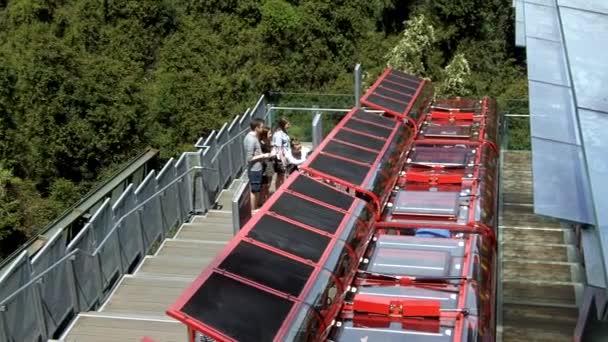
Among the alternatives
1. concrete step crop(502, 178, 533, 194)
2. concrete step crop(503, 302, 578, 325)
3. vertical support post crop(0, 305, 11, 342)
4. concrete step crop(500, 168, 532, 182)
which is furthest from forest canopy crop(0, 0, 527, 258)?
concrete step crop(503, 302, 578, 325)

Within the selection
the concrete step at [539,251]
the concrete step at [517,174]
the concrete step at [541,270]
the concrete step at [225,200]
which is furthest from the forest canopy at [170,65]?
the concrete step at [541,270]

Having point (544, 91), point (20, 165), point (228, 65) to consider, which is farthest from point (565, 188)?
point (228, 65)

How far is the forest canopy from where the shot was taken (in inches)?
808

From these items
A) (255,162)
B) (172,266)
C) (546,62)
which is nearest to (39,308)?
(172,266)

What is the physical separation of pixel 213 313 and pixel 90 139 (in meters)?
16.1

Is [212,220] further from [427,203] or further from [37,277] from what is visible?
[37,277]

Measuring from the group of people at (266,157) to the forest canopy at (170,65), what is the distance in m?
9.42

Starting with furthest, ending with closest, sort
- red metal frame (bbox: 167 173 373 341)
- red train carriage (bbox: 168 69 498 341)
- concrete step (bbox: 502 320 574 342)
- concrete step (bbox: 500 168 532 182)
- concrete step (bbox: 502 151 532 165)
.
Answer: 1. concrete step (bbox: 502 151 532 165)
2. concrete step (bbox: 500 168 532 182)
3. concrete step (bbox: 502 320 574 342)
4. red train carriage (bbox: 168 69 498 341)
5. red metal frame (bbox: 167 173 373 341)

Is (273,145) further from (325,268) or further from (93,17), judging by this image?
(93,17)

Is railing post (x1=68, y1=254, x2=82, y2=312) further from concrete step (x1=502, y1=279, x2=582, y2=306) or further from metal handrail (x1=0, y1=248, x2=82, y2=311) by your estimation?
concrete step (x1=502, y1=279, x2=582, y2=306)

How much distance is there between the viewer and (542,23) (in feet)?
39.4

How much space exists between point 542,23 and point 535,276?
13.7 feet

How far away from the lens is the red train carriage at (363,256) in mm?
5781

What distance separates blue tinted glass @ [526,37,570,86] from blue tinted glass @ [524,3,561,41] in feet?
1.15
